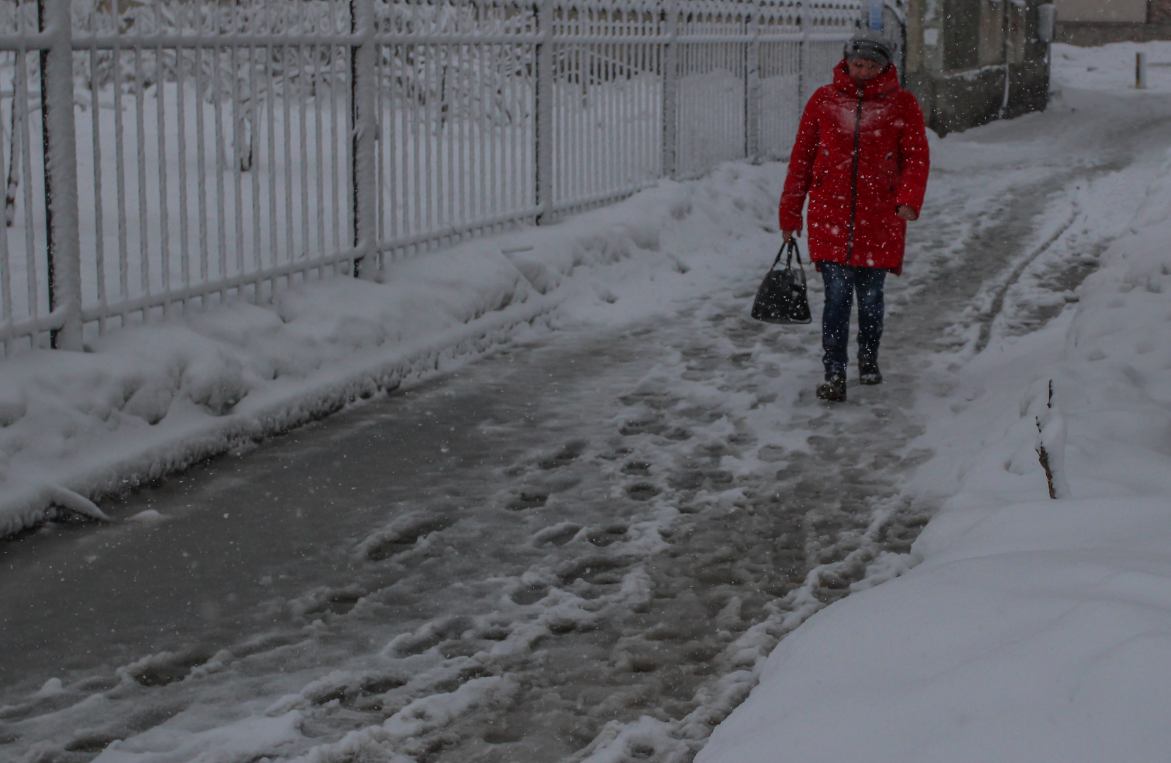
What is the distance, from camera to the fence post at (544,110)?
995 centimetres

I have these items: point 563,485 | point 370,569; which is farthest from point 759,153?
point 370,569

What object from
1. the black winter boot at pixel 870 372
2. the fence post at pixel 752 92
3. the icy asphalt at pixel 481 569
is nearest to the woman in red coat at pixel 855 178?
the black winter boot at pixel 870 372

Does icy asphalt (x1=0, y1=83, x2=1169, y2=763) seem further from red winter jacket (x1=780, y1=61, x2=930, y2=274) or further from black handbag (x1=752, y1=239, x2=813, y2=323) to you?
red winter jacket (x1=780, y1=61, x2=930, y2=274)

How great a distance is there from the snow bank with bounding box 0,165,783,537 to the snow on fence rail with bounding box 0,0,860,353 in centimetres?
20

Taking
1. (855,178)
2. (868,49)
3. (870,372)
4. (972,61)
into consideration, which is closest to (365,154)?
(855,178)

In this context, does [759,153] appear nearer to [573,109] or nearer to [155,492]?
[573,109]

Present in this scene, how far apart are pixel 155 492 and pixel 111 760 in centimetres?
228

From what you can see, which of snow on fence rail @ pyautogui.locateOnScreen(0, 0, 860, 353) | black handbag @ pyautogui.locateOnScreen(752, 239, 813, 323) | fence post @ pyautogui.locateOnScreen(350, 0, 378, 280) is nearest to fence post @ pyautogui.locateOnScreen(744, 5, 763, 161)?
snow on fence rail @ pyautogui.locateOnScreen(0, 0, 860, 353)


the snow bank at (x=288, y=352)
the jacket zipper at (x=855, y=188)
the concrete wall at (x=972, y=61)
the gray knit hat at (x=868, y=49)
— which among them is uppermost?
the concrete wall at (x=972, y=61)

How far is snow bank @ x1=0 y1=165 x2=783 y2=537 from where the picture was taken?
534cm

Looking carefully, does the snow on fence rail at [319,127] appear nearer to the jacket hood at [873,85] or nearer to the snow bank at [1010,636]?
the jacket hood at [873,85]

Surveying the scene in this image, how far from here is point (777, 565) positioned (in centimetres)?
477

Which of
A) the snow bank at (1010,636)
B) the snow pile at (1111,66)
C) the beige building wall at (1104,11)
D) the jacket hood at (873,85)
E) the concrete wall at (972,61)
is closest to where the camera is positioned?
the snow bank at (1010,636)

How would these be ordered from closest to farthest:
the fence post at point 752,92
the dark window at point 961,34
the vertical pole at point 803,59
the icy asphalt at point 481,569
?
the icy asphalt at point 481,569 < the fence post at point 752,92 < the vertical pole at point 803,59 < the dark window at point 961,34
